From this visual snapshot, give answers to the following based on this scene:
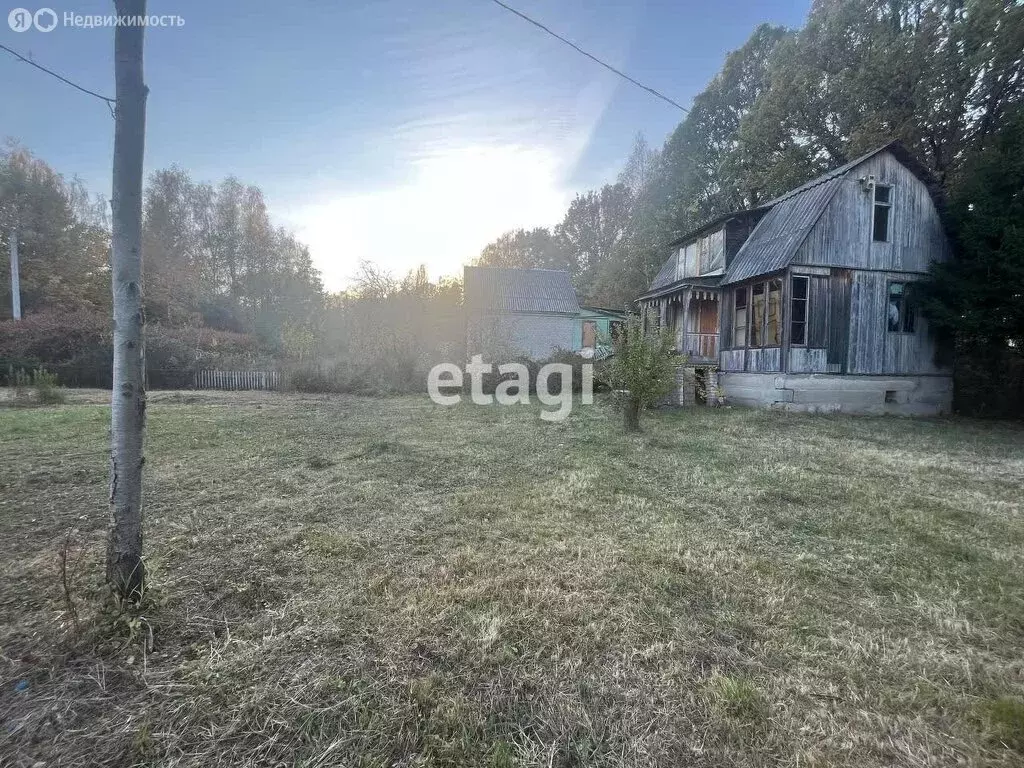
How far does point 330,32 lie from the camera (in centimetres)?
432

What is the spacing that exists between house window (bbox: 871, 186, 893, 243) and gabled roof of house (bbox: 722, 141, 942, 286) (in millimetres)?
901

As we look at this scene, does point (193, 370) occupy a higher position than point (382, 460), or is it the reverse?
point (193, 370)

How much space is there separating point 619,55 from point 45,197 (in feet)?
99.1

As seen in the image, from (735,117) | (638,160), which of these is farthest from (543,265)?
(735,117)

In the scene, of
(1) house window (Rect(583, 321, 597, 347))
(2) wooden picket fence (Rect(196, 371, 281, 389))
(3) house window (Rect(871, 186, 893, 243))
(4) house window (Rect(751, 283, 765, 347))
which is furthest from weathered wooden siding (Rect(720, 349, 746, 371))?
(2) wooden picket fence (Rect(196, 371, 281, 389))

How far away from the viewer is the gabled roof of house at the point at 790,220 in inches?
432

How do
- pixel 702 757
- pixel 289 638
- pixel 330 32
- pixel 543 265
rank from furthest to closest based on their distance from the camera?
pixel 543 265
pixel 330 32
pixel 289 638
pixel 702 757

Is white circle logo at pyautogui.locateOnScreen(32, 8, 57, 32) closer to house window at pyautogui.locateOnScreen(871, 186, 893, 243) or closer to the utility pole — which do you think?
house window at pyautogui.locateOnScreen(871, 186, 893, 243)

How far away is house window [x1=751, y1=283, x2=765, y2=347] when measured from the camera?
12039 millimetres

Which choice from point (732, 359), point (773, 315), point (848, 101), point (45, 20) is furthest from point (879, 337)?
point (45, 20)

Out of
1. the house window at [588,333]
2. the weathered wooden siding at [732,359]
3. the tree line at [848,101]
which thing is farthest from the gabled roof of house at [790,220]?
the house window at [588,333]

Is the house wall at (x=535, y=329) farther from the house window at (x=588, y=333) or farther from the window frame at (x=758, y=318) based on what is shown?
the window frame at (x=758, y=318)

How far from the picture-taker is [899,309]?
1184cm

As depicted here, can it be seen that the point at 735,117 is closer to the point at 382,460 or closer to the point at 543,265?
the point at 543,265
